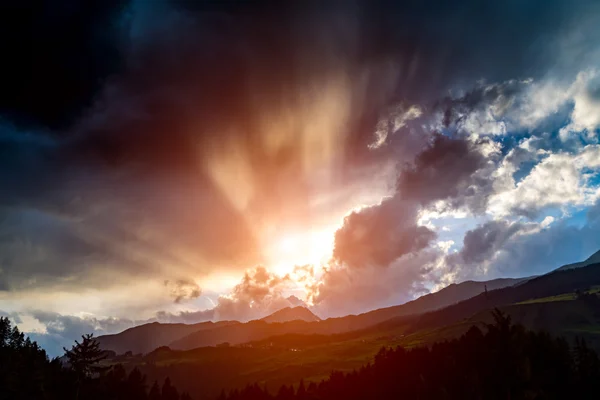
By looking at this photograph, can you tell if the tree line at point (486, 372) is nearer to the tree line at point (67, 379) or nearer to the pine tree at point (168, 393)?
the pine tree at point (168, 393)

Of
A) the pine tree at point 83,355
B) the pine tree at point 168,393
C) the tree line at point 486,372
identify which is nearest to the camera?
the tree line at point 486,372

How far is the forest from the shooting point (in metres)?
41.5

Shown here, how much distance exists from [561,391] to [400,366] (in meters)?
45.5

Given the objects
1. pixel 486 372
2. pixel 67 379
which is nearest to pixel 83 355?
pixel 67 379

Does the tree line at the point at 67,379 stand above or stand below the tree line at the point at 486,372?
above

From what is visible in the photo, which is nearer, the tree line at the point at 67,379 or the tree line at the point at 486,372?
the tree line at the point at 486,372

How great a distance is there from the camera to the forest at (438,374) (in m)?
41.5

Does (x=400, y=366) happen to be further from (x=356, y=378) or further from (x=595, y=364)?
(x=595, y=364)

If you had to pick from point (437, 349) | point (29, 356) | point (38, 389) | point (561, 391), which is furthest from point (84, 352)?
point (437, 349)

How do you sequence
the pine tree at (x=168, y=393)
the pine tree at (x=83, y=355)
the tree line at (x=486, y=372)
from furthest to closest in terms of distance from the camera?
1. the pine tree at (x=168, y=393)
2. the pine tree at (x=83, y=355)
3. the tree line at (x=486, y=372)

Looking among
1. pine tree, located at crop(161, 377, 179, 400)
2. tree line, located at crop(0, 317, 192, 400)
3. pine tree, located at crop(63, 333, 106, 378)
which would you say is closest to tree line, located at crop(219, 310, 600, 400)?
pine tree, located at crop(161, 377, 179, 400)

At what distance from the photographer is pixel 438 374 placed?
74.8 meters

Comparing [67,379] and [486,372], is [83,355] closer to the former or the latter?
[67,379]

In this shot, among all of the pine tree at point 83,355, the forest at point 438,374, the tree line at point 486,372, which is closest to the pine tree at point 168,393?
the forest at point 438,374
